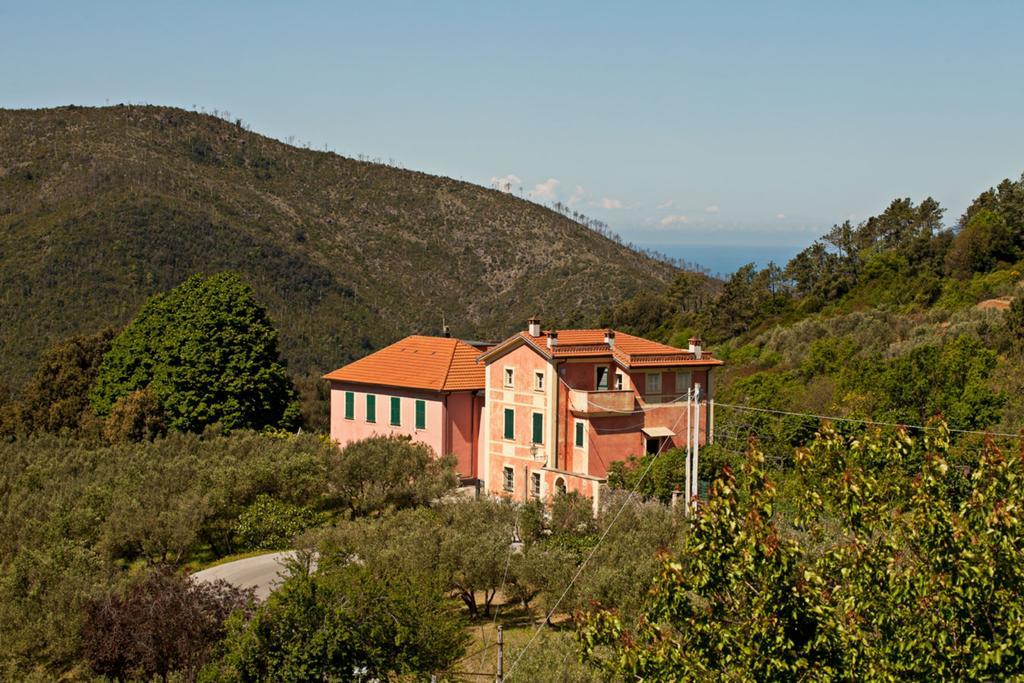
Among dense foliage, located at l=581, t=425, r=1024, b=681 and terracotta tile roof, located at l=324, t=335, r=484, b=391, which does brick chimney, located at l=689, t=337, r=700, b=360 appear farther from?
dense foliage, located at l=581, t=425, r=1024, b=681

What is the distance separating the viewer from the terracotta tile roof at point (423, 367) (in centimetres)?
3475

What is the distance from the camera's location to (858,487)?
30.8 ft

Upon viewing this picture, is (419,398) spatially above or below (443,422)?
above

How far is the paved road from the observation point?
76.5 ft

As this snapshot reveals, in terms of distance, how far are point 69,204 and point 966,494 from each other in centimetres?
8189

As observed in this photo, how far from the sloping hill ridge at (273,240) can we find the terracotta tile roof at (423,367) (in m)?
31.1

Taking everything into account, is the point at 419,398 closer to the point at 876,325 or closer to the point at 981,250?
the point at 876,325

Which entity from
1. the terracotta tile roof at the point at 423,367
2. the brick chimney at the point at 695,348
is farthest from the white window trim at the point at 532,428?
the brick chimney at the point at 695,348

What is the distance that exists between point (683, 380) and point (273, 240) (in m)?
69.4

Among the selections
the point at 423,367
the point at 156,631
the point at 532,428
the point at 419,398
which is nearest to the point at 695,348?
the point at 532,428

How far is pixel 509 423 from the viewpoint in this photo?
3266 cm

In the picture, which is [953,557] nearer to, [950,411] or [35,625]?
[35,625]

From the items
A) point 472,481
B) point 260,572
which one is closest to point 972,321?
point 472,481

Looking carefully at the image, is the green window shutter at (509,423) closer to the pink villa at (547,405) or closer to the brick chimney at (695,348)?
the pink villa at (547,405)
